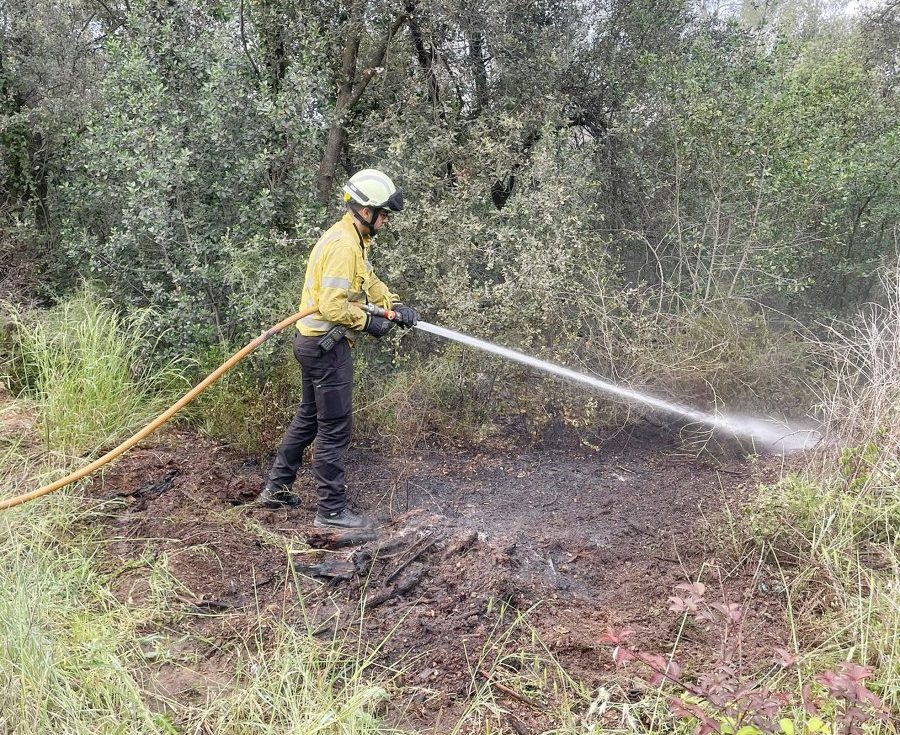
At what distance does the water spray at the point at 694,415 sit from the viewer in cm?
541

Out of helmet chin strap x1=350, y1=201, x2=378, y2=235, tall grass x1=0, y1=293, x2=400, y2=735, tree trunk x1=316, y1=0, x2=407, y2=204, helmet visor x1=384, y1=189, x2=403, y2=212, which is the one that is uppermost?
tree trunk x1=316, y1=0, x2=407, y2=204

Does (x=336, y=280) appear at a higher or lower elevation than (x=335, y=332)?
higher

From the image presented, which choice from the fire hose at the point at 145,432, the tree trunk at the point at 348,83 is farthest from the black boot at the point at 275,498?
the tree trunk at the point at 348,83

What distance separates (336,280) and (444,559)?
1.59 meters

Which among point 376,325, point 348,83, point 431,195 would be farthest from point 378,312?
point 348,83

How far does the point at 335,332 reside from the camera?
13.8 feet

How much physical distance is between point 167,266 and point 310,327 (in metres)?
2.24

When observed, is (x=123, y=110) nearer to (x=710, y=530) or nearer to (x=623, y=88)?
(x=623, y=88)

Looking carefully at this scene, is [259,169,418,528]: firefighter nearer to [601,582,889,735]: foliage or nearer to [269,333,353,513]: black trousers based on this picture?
[269,333,353,513]: black trousers

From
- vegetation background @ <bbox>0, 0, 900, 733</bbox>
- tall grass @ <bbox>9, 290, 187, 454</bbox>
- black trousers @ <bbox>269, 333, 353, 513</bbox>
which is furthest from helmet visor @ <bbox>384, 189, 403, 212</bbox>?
tall grass @ <bbox>9, 290, 187, 454</bbox>

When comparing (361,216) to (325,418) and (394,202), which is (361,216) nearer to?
(394,202)

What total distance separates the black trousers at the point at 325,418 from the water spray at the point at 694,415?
1164 mm

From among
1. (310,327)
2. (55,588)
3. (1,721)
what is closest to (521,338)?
(310,327)

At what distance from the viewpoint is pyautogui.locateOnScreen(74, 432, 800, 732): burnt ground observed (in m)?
3.11
